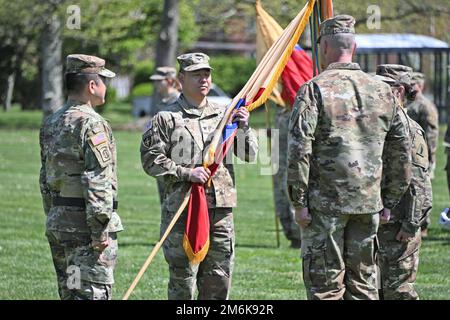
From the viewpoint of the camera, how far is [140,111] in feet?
151

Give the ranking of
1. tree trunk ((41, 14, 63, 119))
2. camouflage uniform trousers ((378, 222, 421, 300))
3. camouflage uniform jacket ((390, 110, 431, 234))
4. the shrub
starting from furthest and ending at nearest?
the shrub → tree trunk ((41, 14, 63, 119)) → camouflage uniform trousers ((378, 222, 421, 300)) → camouflage uniform jacket ((390, 110, 431, 234))

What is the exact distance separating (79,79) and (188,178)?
3.73 feet

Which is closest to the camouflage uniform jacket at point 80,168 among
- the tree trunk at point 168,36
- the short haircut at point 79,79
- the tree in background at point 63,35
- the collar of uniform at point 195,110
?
the short haircut at point 79,79

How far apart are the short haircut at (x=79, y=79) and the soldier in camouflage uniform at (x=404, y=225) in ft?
7.80

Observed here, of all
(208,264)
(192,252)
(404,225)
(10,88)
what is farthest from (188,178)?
(10,88)

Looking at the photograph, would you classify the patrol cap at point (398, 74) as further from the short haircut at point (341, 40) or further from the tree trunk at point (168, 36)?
the tree trunk at point (168, 36)

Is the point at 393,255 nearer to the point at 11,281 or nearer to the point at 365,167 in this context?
the point at 365,167

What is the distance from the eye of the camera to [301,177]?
274 inches

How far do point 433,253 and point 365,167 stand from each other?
613cm

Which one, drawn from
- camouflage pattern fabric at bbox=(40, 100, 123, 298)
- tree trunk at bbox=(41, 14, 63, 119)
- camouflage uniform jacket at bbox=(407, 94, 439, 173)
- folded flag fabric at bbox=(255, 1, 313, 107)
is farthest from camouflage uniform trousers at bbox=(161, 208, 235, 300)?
tree trunk at bbox=(41, 14, 63, 119)

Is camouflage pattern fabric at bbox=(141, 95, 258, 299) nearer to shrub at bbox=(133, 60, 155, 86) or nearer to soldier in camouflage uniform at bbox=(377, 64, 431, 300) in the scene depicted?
soldier in camouflage uniform at bbox=(377, 64, 431, 300)

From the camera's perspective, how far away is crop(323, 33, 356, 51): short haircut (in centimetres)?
709

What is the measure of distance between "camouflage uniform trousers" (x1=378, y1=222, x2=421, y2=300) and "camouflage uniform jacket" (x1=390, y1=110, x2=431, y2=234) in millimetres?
104

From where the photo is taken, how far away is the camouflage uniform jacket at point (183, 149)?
7980mm
